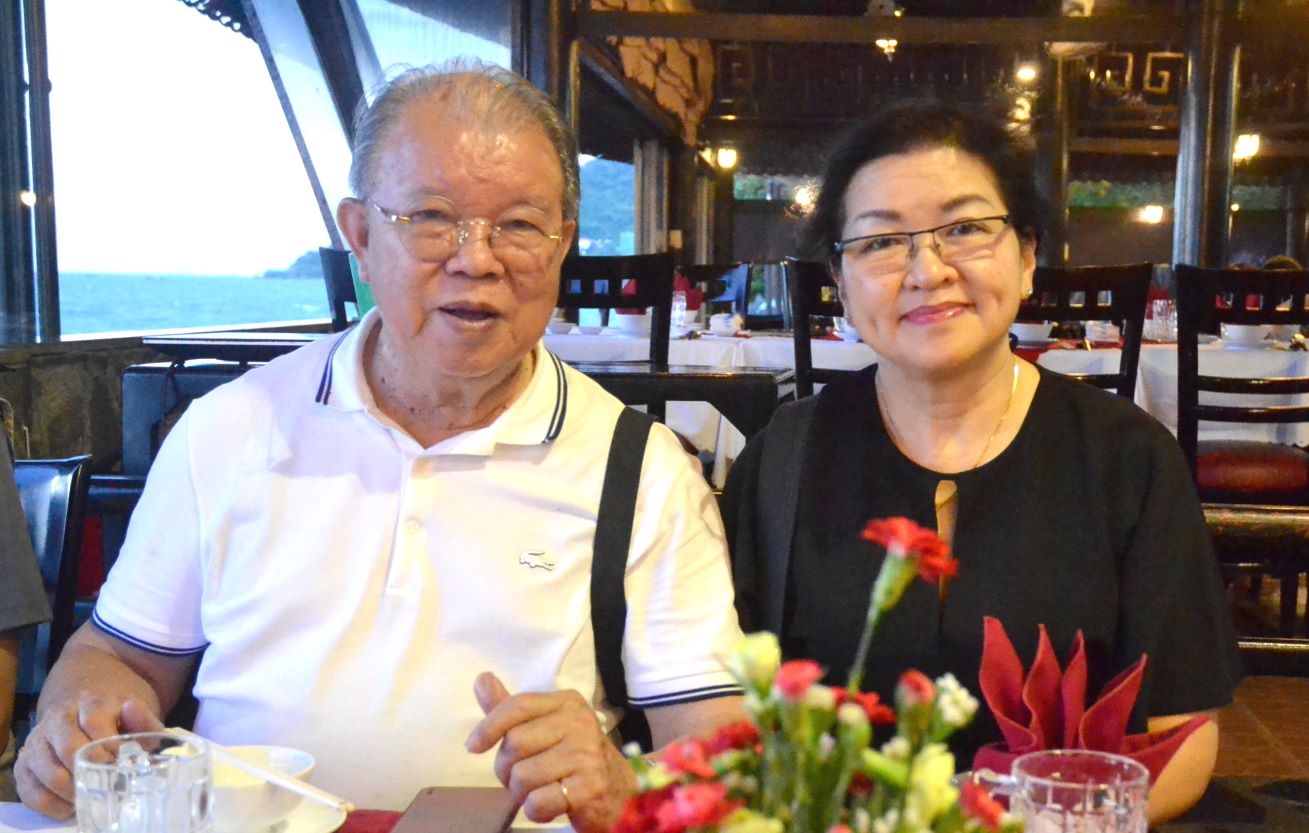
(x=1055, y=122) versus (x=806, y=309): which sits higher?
(x=1055, y=122)

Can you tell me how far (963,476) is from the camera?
58.7 inches

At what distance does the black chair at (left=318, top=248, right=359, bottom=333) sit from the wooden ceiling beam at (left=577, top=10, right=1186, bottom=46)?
108 inches

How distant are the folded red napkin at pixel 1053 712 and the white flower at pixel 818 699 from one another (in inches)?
22.7

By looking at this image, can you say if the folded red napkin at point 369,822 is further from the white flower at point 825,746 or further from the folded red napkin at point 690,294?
the folded red napkin at point 690,294

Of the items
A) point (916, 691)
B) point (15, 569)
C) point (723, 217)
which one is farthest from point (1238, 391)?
point (723, 217)

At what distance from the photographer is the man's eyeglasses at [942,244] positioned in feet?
4.90

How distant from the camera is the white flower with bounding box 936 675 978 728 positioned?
0.51 meters

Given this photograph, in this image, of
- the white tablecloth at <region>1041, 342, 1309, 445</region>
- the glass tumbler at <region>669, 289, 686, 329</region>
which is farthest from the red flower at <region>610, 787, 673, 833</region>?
the glass tumbler at <region>669, 289, 686, 329</region>

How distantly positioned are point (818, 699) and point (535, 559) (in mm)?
913

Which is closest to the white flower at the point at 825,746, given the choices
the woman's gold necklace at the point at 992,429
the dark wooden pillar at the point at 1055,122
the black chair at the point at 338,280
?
the woman's gold necklace at the point at 992,429

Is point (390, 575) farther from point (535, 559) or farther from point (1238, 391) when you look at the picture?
point (1238, 391)

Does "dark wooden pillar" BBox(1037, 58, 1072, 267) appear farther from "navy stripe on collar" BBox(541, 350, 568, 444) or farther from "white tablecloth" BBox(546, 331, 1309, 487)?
"navy stripe on collar" BBox(541, 350, 568, 444)

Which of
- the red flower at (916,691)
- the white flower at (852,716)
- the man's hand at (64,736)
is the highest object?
the red flower at (916,691)

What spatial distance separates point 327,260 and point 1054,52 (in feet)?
18.3
